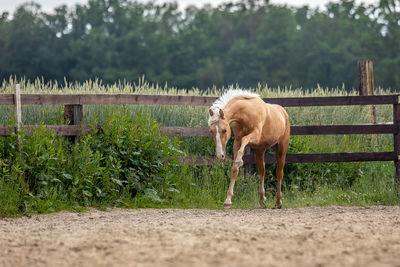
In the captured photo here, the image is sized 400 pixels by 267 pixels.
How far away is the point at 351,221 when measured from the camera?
6.33 metres

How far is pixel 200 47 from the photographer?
4591 centimetres

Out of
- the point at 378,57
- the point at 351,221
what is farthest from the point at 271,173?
the point at 378,57

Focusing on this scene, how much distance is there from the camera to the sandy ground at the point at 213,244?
13.2ft

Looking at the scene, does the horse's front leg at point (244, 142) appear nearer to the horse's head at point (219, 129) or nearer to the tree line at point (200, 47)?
the horse's head at point (219, 129)

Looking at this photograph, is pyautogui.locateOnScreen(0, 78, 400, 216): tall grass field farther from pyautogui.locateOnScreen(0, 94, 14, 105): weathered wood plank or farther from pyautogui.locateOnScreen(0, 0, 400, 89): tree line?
pyautogui.locateOnScreen(0, 0, 400, 89): tree line

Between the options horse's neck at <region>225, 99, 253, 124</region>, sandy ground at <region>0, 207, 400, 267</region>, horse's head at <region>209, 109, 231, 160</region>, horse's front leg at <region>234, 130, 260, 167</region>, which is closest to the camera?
sandy ground at <region>0, 207, 400, 267</region>

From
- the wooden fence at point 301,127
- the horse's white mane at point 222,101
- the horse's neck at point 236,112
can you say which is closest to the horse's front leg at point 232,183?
the horse's neck at point 236,112

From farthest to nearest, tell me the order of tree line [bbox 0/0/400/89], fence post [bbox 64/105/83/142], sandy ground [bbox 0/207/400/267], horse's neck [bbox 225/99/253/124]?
tree line [bbox 0/0/400/89], fence post [bbox 64/105/83/142], horse's neck [bbox 225/99/253/124], sandy ground [bbox 0/207/400/267]

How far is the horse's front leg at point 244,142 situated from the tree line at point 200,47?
106ft

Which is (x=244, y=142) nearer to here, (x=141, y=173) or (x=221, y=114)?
(x=221, y=114)

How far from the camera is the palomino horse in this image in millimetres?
8023

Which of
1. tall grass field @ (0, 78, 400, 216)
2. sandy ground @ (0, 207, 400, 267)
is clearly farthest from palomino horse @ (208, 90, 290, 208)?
sandy ground @ (0, 207, 400, 267)

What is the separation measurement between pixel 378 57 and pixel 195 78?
14567 mm

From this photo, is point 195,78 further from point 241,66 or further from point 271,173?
point 271,173
